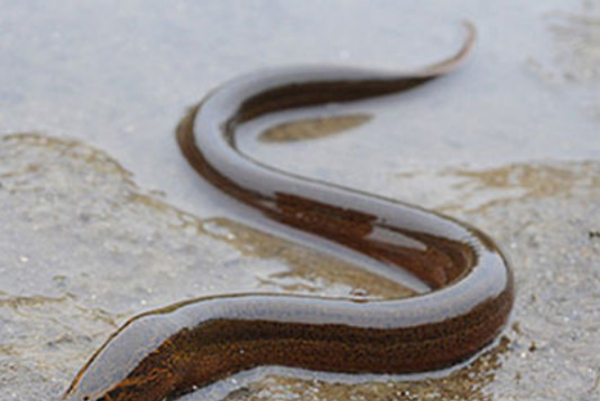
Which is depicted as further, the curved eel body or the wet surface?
the wet surface

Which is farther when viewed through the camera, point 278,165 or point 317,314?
point 278,165

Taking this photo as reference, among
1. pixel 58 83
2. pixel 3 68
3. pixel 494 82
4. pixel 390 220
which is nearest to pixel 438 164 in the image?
pixel 390 220

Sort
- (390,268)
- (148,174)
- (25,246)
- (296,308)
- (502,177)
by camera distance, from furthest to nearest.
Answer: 1. (502,177)
2. (148,174)
3. (390,268)
4. (25,246)
5. (296,308)

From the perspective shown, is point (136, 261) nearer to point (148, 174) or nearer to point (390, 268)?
point (148, 174)

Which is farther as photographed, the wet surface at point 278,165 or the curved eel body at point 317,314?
the wet surface at point 278,165
